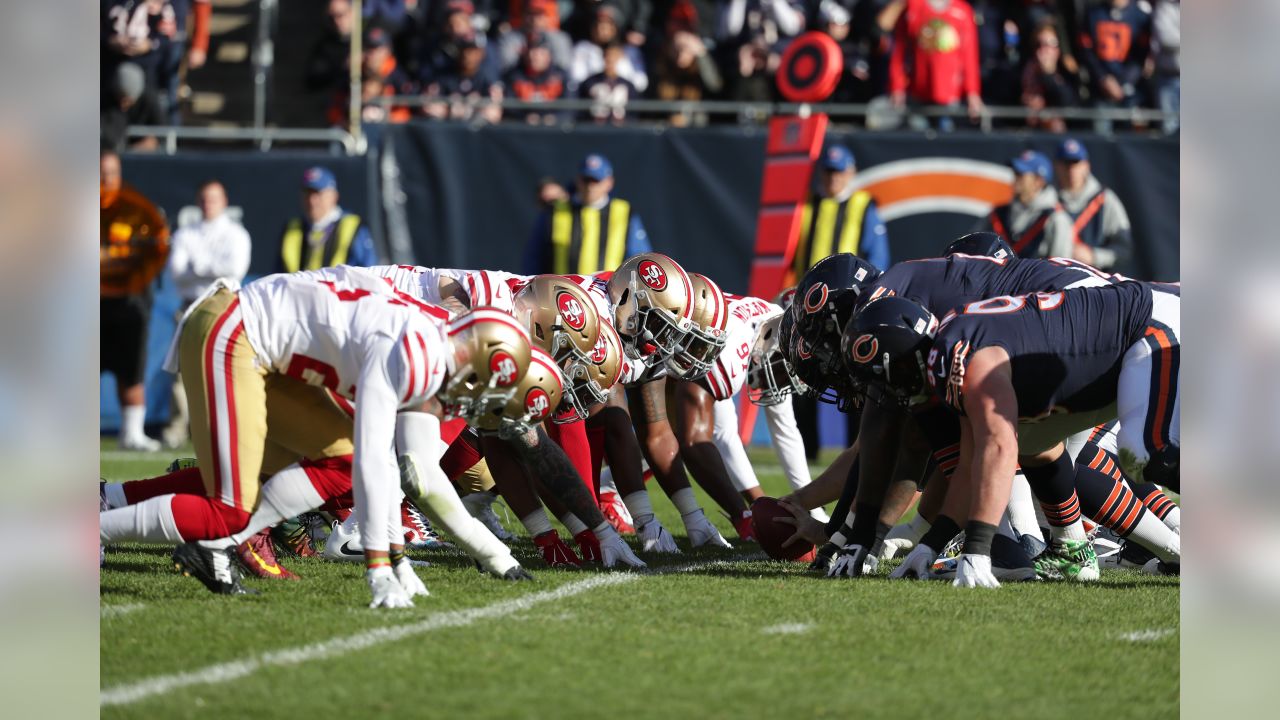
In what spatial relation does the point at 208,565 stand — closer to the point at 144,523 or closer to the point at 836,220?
the point at 144,523

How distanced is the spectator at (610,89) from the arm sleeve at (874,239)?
2.68 meters

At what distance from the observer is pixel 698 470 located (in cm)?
704

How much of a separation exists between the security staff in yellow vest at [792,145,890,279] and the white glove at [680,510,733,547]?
425cm

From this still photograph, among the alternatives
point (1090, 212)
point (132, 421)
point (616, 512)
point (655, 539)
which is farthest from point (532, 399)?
point (132, 421)

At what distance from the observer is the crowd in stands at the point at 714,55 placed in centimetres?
1244

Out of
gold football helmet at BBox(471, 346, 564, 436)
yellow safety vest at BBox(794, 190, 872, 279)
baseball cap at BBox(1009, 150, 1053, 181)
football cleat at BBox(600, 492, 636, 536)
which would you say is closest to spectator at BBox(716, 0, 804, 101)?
yellow safety vest at BBox(794, 190, 872, 279)

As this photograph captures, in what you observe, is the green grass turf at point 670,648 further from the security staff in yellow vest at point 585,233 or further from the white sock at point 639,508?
the security staff in yellow vest at point 585,233

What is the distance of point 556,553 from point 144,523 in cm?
169

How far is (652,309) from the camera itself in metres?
6.24

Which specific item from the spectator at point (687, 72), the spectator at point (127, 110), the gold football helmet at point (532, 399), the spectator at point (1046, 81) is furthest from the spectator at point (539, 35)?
the gold football helmet at point (532, 399)

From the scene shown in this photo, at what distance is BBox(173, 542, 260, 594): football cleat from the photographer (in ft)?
16.1
